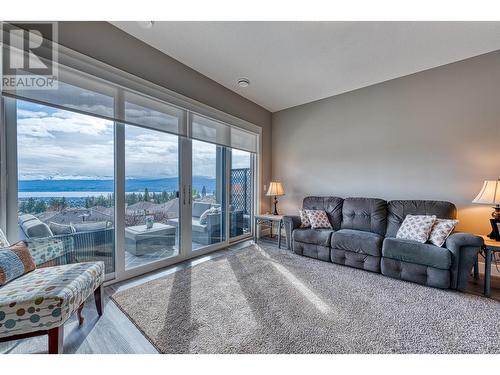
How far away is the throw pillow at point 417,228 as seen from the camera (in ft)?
8.17

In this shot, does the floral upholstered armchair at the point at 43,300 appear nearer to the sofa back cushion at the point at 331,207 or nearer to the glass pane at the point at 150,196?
the glass pane at the point at 150,196

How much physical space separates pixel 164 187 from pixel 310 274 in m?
2.23

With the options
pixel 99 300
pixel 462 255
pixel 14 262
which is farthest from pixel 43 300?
pixel 462 255

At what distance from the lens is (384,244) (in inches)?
102

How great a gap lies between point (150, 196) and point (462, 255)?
3.55 m

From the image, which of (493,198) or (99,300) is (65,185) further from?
(493,198)

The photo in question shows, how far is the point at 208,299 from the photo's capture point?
204 cm

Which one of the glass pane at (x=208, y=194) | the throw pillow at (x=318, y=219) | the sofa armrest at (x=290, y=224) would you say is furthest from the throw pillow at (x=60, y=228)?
the throw pillow at (x=318, y=219)

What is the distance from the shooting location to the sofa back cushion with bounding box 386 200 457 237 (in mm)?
2719

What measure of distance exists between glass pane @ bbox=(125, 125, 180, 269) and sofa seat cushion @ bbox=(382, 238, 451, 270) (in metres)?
2.78
